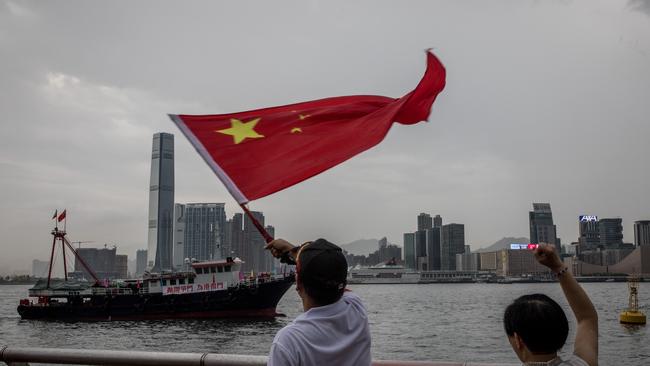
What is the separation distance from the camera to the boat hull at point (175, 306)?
49156 millimetres

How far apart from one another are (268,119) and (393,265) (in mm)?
196889

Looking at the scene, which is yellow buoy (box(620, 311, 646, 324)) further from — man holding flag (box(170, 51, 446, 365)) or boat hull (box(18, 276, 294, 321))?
man holding flag (box(170, 51, 446, 365))

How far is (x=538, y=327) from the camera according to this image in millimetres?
2400

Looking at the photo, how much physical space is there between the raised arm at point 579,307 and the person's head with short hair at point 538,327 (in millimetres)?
139

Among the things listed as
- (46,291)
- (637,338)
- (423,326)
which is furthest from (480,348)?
(46,291)

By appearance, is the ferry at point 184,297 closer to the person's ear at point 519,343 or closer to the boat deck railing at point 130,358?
the boat deck railing at point 130,358

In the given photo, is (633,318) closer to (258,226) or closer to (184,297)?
(184,297)

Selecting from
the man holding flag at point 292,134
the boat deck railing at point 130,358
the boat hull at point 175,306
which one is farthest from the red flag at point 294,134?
the boat hull at point 175,306

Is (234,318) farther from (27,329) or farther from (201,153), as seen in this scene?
(201,153)

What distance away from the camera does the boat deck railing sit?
3.74 m

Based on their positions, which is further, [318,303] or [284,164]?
[284,164]

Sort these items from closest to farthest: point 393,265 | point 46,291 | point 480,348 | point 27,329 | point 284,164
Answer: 1. point 284,164
2. point 480,348
3. point 27,329
4. point 46,291
5. point 393,265

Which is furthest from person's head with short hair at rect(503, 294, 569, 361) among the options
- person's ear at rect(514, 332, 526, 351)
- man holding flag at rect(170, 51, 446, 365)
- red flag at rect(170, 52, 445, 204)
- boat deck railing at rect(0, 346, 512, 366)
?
red flag at rect(170, 52, 445, 204)

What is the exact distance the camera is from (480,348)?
34125mm
